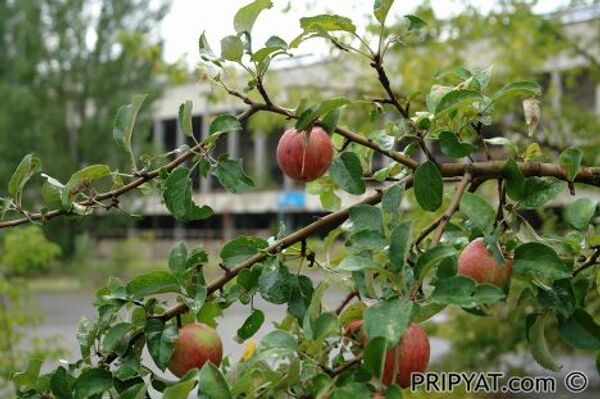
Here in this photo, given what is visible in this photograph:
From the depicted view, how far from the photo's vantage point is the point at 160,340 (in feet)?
2.79

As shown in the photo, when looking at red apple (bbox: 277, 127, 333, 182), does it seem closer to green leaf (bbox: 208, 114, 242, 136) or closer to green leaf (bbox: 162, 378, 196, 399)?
green leaf (bbox: 208, 114, 242, 136)

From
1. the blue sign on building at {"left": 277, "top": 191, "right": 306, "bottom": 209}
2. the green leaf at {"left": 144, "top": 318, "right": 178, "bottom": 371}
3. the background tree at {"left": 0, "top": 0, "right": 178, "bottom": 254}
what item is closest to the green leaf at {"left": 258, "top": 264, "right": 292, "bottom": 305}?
the green leaf at {"left": 144, "top": 318, "right": 178, "bottom": 371}

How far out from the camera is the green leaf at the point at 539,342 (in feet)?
3.14

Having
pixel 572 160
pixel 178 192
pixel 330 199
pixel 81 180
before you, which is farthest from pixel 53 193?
pixel 572 160

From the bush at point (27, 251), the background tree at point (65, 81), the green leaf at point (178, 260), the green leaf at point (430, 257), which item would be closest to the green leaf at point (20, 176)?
the green leaf at point (178, 260)

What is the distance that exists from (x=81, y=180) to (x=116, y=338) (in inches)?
7.6

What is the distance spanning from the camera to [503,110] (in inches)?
164

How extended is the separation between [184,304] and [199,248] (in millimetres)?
74

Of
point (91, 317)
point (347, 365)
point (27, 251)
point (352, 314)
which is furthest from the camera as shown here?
point (91, 317)

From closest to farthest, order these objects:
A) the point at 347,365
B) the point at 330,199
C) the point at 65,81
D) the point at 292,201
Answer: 1. the point at 347,365
2. the point at 330,199
3. the point at 65,81
4. the point at 292,201

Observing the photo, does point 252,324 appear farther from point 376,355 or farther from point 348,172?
point 376,355

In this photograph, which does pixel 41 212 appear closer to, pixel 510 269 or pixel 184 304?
pixel 184 304

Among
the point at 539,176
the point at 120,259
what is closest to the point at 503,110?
the point at 539,176

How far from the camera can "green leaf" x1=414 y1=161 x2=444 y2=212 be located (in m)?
0.83
